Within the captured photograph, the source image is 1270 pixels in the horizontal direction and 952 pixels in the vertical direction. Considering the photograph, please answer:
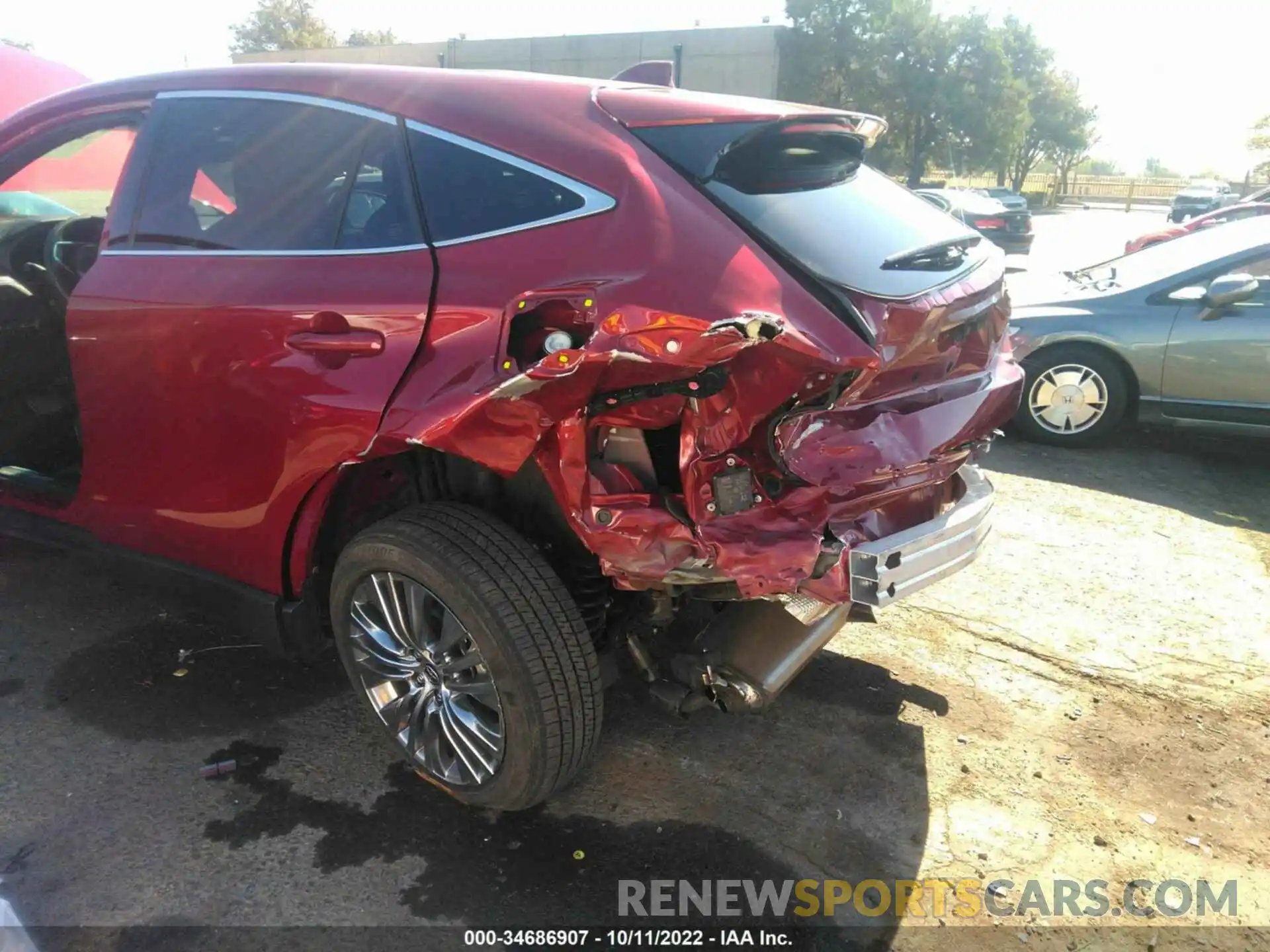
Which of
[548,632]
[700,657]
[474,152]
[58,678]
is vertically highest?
[474,152]

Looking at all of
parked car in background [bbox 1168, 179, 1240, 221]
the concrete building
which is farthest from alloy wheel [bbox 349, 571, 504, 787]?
parked car in background [bbox 1168, 179, 1240, 221]

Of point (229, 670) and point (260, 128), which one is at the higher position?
point (260, 128)

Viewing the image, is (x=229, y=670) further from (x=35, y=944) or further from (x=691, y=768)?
(x=691, y=768)

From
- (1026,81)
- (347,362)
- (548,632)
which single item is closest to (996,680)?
(548,632)

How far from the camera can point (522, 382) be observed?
209 centimetres

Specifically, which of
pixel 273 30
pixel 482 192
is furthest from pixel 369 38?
pixel 482 192

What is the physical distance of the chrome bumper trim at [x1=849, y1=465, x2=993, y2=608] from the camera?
2184mm

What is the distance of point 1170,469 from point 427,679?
16.4ft

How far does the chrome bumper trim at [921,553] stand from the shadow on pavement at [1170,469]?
299 cm

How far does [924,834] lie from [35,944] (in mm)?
2343

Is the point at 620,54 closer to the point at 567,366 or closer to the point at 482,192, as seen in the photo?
the point at 482,192

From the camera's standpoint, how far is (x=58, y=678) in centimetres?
324

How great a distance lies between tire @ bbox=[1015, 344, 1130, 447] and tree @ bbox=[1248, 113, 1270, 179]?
57.3 metres

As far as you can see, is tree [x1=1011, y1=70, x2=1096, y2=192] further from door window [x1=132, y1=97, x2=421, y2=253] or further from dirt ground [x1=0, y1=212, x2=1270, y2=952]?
door window [x1=132, y1=97, x2=421, y2=253]
